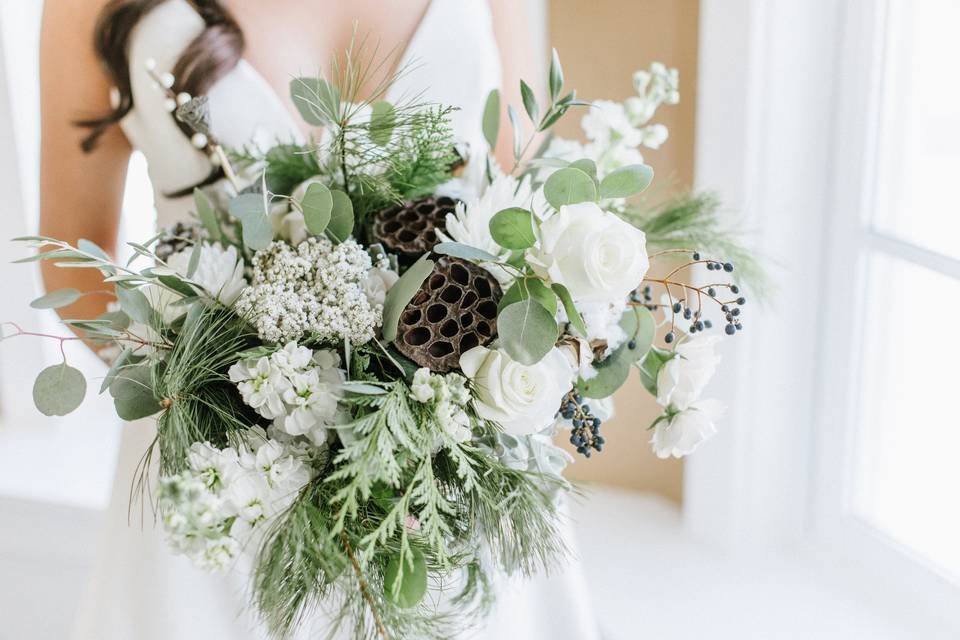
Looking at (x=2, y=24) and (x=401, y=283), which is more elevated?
(x=2, y=24)

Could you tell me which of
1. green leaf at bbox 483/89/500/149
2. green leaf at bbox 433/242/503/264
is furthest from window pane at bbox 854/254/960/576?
green leaf at bbox 433/242/503/264

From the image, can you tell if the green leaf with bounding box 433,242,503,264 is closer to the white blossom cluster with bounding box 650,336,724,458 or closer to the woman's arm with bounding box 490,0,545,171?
the white blossom cluster with bounding box 650,336,724,458

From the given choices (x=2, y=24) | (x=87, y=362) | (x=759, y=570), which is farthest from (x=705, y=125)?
(x=87, y=362)

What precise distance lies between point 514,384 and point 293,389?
0.17 meters

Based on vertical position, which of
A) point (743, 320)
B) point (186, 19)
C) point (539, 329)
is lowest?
point (743, 320)

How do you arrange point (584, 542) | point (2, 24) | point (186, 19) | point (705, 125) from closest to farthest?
point (186, 19)
point (705, 125)
point (584, 542)
point (2, 24)

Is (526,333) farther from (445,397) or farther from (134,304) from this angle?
(134,304)

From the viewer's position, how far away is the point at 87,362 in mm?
2033

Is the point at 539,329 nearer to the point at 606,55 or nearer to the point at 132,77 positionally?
the point at 132,77

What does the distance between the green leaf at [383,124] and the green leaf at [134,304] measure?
236mm

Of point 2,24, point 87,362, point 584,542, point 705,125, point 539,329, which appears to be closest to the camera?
point 539,329

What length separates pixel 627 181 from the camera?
732 mm

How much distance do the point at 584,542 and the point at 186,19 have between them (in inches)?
39.1

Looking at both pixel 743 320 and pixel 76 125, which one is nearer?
pixel 76 125
